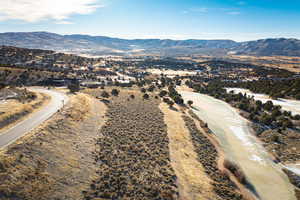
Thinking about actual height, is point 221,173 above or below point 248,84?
below

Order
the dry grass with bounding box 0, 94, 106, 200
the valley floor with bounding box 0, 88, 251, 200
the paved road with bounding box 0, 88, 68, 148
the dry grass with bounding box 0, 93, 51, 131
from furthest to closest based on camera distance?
the dry grass with bounding box 0, 93, 51, 131 < the paved road with bounding box 0, 88, 68, 148 < the valley floor with bounding box 0, 88, 251, 200 < the dry grass with bounding box 0, 94, 106, 200

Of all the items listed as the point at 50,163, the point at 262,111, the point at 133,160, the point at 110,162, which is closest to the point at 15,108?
the point at 50,163

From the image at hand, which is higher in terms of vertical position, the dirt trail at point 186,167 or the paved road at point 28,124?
the paved road at point 28,124

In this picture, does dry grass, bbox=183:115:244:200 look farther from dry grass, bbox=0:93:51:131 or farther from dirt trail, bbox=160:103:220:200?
dry grass, bbox=0:93:51:131

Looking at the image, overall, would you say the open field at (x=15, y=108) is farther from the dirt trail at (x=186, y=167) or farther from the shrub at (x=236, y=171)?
the shrub at (x=236, y=171)

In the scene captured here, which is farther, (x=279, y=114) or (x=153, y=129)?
(x=279, y=114)

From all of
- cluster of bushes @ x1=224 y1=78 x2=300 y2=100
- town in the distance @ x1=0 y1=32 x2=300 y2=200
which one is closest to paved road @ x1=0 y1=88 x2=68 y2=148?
town in the distance @ x1=0 y1=32 x2=300 y2=200

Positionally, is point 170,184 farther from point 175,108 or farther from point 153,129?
point 175,108

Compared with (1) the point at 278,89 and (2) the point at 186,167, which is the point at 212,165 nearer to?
(2) the point at 186,167

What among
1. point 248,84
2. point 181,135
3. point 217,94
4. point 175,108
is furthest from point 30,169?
point 248,84

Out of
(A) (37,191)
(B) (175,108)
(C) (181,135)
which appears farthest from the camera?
(B) (175,108)

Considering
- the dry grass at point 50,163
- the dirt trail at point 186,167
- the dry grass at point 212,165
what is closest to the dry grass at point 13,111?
the dry grass at point 50,163
